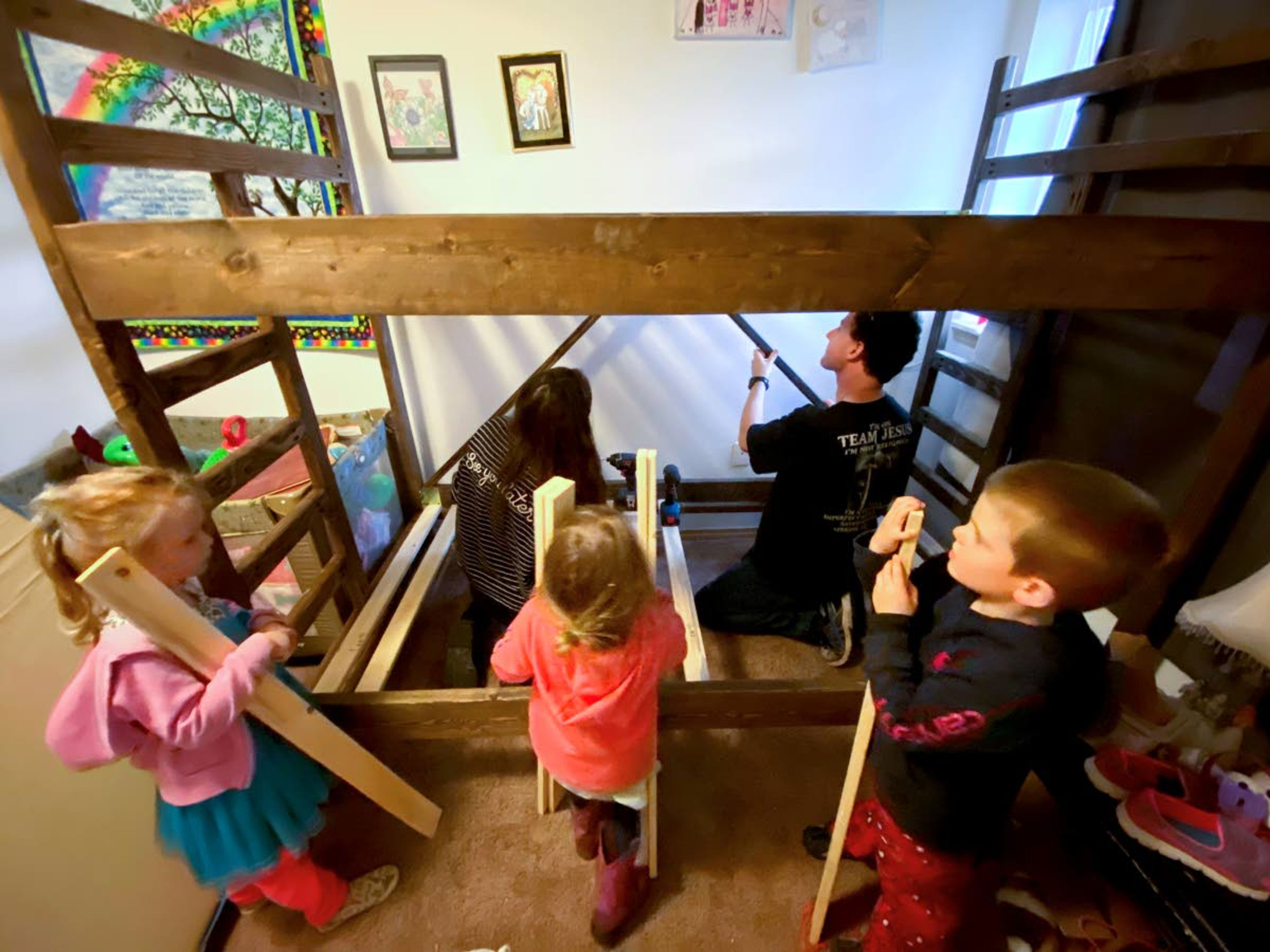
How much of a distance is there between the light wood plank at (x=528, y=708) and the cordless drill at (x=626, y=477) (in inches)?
32.3

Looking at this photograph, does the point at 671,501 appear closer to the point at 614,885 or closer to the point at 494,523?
the point at 494,523

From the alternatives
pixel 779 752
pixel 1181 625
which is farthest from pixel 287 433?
pixel 1181 625

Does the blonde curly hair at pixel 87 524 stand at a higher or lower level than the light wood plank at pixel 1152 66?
lower

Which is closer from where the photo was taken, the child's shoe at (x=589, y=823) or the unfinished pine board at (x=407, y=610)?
the child's shoe at (x=589, y=823)

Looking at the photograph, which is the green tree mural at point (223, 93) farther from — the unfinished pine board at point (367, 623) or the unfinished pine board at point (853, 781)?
the unfinished pine board at point (853, 781)

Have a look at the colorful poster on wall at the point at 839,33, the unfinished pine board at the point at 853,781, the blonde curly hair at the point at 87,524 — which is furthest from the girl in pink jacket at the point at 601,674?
the colorful poster on wall at the point at 839,33

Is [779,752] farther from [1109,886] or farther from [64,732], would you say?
[64,732]

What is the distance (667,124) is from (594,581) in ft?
5.03

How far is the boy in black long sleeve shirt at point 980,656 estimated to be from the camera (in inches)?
24.4

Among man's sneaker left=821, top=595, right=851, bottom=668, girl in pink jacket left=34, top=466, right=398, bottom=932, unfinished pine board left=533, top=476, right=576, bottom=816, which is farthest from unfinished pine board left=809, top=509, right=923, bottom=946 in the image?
girl in pink jacket left=34, top=466, right=398, bottom=932

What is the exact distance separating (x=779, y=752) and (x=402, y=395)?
168cm

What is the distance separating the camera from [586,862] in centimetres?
119

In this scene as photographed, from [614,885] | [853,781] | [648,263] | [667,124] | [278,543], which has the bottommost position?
[614,885]

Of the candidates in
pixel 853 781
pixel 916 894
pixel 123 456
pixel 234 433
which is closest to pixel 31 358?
pixel 123 456
